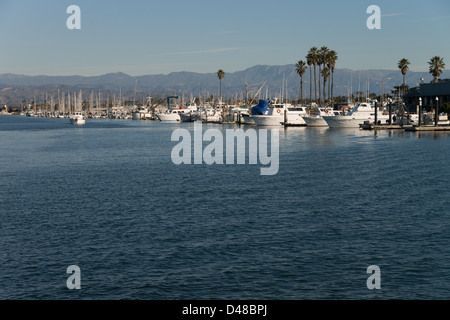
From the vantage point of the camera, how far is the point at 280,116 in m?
169

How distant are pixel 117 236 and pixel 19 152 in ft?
207

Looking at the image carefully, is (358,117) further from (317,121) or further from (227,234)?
(227,234)

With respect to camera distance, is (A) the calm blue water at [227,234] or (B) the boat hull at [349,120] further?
(B) the boat hull at [349,120]

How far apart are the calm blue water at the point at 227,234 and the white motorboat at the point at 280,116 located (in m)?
108

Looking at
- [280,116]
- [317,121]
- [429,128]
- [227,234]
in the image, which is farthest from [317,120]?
[227,234]

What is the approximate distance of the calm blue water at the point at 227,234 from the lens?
23516 millimetres

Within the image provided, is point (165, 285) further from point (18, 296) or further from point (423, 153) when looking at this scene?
point (423, 153)

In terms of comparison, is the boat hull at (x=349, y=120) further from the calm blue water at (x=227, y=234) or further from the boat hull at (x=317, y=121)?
the calm blue water at (x=227, y=234)

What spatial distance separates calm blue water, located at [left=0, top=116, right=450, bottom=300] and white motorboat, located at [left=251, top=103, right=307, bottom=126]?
107574mm

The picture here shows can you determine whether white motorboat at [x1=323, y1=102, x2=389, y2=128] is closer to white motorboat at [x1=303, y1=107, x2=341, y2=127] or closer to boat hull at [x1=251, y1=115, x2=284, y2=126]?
white motorboat at [x1=303, y1=107, x2=341, y2=127]

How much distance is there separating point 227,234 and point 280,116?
140m

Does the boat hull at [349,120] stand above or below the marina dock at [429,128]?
above

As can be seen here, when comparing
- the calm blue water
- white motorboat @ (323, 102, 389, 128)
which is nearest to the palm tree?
white motorboat @ (323, 102, 389, 128)

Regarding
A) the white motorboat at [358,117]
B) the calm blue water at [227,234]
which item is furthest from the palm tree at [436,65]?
the calm blue water at [227,234]
